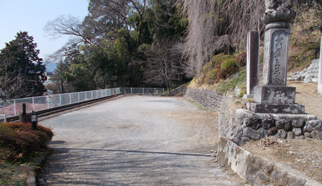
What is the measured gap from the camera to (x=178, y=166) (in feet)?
13.4

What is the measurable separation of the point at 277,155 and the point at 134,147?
358cm

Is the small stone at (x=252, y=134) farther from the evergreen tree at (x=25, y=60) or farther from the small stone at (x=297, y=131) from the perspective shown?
the evergreen tree at (x=25, y=60)

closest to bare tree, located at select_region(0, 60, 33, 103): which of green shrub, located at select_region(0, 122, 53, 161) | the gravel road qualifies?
the gravel road

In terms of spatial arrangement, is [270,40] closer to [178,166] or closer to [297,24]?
[178,166]

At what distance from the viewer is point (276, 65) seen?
13.8ft

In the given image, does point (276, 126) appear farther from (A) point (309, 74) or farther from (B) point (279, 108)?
(A) point (309, 74)

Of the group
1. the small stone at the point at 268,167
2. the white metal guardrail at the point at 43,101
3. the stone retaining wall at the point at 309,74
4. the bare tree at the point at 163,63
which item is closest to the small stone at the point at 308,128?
the small stone at the point at 268,167

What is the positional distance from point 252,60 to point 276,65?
2762mm

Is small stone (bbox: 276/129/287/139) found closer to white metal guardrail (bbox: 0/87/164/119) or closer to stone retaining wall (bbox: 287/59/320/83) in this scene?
stone retaining wall (bbox: 287/59/320/83)

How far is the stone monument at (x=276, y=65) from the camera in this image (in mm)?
4004

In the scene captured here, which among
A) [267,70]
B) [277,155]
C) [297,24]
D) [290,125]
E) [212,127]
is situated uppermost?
[297,24]

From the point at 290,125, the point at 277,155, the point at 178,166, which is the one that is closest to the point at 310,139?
the point at 290,125

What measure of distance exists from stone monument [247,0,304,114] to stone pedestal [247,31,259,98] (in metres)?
2.51

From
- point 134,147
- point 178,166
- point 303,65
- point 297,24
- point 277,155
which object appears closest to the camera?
point 277,155
